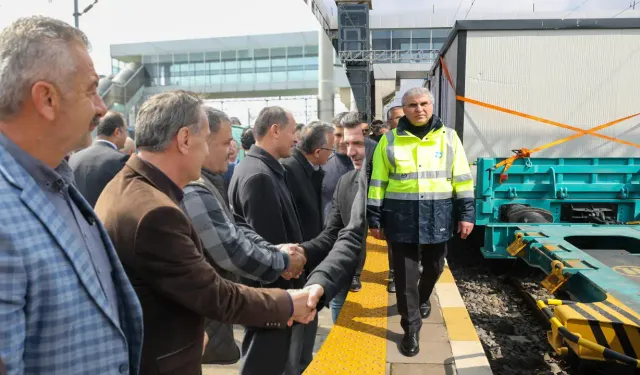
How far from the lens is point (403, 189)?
374 cm

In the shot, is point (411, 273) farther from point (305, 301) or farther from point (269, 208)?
point (305, 301)

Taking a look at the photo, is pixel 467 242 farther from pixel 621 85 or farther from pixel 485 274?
pixel 621 85

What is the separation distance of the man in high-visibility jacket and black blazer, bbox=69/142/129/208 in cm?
215

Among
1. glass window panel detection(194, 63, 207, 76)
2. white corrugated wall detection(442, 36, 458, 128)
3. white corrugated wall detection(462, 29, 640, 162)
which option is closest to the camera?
white corrugated wall detection(462, 29, 640, 162)

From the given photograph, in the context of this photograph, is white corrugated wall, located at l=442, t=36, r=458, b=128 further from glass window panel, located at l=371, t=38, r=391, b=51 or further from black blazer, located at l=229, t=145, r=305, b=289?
glass window panel, located at l=371, t=38, r=391, b=51

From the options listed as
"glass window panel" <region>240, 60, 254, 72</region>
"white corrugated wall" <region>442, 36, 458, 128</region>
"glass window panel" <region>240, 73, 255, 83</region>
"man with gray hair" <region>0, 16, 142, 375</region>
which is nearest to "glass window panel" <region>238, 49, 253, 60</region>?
"glass window panel" <region>240, 60, 254, 72</region>

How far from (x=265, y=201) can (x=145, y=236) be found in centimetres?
119

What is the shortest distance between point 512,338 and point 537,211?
1.69 meters

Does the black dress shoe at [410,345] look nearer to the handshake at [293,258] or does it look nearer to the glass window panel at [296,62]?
the handshake at [293,258]

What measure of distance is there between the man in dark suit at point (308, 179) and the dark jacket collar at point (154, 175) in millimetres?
1550

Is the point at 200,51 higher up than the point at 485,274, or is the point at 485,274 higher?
the point at 200,51

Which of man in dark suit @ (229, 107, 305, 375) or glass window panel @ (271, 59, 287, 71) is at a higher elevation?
glass window panel @ (271, 59, 287, 71)

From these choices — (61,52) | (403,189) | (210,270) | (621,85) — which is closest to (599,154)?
(621,85)

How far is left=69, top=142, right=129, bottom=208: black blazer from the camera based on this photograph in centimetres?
388
